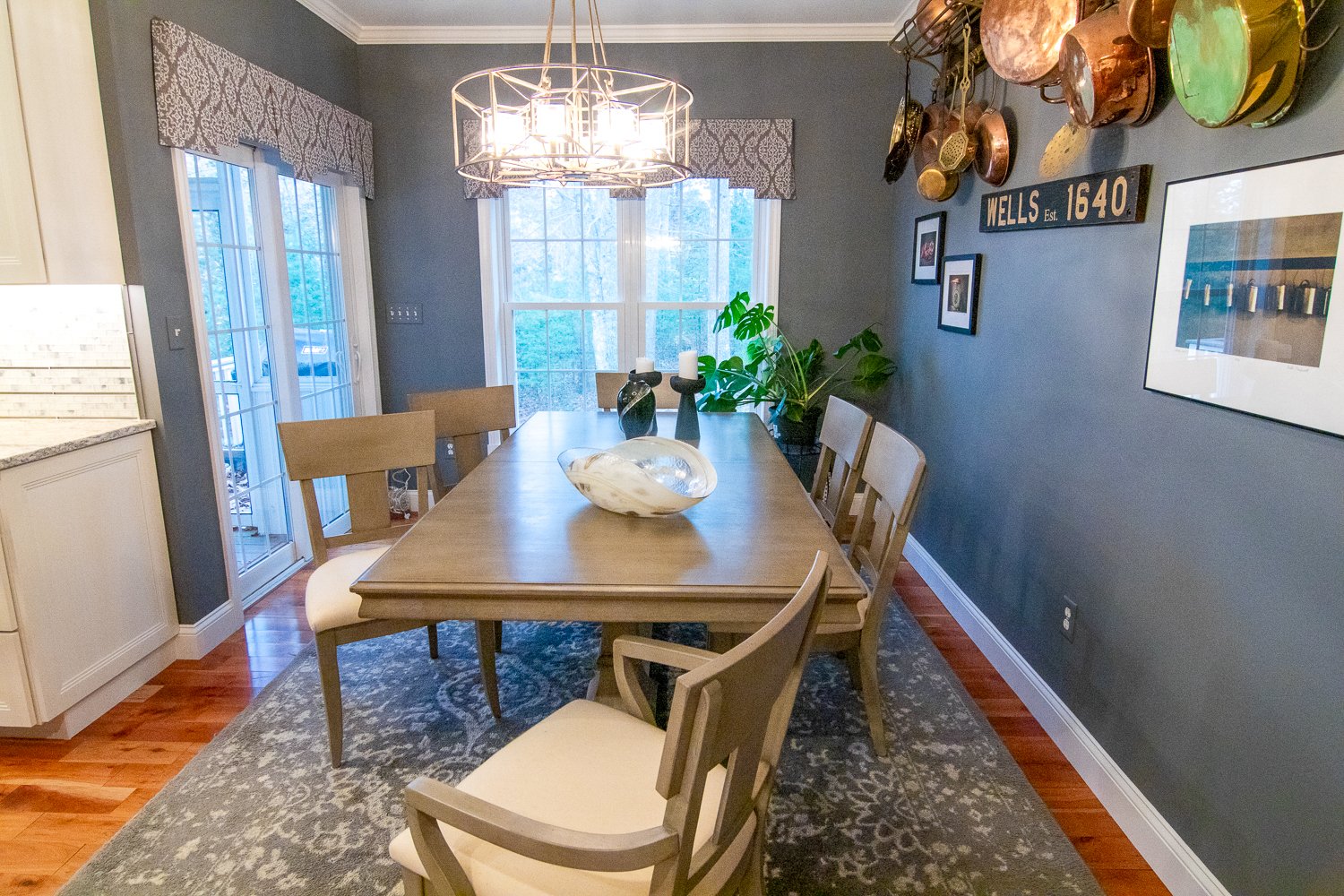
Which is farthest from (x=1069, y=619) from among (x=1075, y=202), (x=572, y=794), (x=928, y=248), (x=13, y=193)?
(x=13, y=193)

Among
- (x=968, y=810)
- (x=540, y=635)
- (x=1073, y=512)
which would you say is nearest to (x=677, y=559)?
(x=968, y=810)

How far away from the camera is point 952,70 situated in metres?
3.08

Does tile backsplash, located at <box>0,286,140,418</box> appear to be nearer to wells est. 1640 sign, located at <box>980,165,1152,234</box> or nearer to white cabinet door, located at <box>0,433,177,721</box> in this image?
white cabinet door, located at <box>0,433,177,721</box>

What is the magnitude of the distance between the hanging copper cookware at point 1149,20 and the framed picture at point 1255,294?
1.01 feet

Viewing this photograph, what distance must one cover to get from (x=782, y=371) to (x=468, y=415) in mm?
1731

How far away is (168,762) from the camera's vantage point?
2.17 metres

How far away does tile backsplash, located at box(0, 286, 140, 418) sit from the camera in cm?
251

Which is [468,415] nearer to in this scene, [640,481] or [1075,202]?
[640,481]

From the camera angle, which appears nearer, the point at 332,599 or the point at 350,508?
the point at 332,599

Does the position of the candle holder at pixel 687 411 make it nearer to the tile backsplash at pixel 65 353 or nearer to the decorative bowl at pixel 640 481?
the decorative bowl at pixel 640 481

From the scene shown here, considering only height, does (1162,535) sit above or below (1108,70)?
below

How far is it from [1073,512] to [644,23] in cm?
306

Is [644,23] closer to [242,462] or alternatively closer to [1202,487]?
[242,462]

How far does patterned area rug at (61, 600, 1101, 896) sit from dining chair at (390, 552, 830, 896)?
2.04ft
